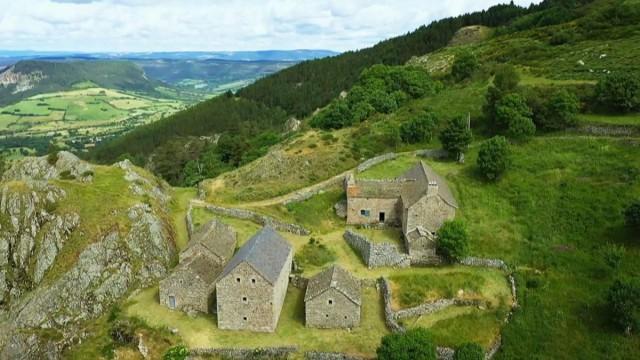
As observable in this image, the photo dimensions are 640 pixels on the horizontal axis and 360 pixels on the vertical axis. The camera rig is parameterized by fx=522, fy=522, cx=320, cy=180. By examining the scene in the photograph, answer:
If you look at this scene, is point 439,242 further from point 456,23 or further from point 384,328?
point 456,23

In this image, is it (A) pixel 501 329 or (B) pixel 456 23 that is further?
(B) pixel 456 23

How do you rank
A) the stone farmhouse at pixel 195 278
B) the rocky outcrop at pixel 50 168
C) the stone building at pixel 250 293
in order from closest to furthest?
the stone building at pixel 250 293 < the stone farmhouse at pixel 195 278 < the rocky outcrop at pixel 50 168

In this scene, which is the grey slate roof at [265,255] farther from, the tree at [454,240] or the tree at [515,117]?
the tree at [515,117]

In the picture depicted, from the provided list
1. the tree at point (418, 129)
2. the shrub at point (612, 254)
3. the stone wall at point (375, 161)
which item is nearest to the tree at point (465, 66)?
the tree at point (418, 129)

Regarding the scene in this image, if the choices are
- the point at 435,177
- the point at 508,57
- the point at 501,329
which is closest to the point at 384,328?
the point at 501,329

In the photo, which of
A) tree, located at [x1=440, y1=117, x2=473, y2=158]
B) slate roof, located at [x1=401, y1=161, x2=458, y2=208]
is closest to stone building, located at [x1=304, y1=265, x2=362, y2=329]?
slate roof, located at [x1=401, y1=161, x2=458, y2=208]

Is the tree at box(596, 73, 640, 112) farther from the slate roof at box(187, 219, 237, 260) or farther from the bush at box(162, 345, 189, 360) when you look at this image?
the bush at box(162, 345, 189, 360)
